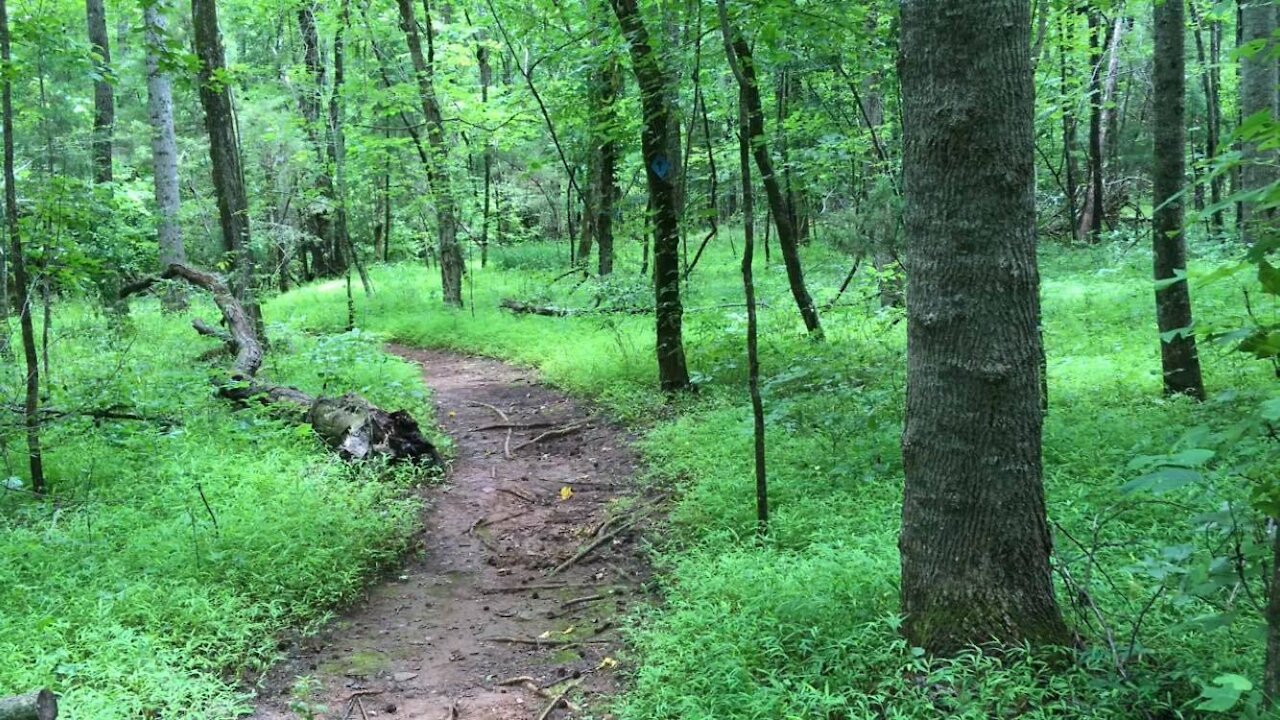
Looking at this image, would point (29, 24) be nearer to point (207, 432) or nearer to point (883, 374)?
point (207, 432)

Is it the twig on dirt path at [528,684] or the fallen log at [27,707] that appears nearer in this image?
the fallen log at [27,707]

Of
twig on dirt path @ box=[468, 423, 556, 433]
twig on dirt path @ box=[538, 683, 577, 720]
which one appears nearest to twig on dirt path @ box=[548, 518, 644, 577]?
twig on dirt path @ box=[538, 683, 577, 720]

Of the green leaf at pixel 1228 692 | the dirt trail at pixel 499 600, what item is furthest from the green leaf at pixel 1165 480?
the dirt trail at pixel 499 600

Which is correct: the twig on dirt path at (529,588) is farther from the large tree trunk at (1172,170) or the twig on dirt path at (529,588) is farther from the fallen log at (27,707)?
the large tree trunk at (1172,170)

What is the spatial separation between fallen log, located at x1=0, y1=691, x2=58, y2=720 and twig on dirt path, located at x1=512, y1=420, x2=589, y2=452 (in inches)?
212

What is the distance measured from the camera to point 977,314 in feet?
9.80

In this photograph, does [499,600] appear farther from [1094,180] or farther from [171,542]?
[1094,180]

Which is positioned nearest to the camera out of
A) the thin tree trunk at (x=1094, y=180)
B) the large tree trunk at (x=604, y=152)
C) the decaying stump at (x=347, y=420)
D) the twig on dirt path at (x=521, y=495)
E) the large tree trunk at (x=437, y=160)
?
the twig on dirt path at (x=521, y=495)

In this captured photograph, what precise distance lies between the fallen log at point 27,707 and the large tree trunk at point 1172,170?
737cm

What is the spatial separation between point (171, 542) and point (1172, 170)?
808 centimetres

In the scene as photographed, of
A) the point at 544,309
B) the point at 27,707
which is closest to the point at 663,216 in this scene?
the point at 544,309

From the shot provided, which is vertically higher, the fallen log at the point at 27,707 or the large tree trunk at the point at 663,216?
the large tree trunk at the point at 663,216

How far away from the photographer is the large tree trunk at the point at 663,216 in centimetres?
770

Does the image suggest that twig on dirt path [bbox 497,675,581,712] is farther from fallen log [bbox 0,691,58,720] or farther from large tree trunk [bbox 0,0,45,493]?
large tree trunk [bbox 0,0,45,493]
